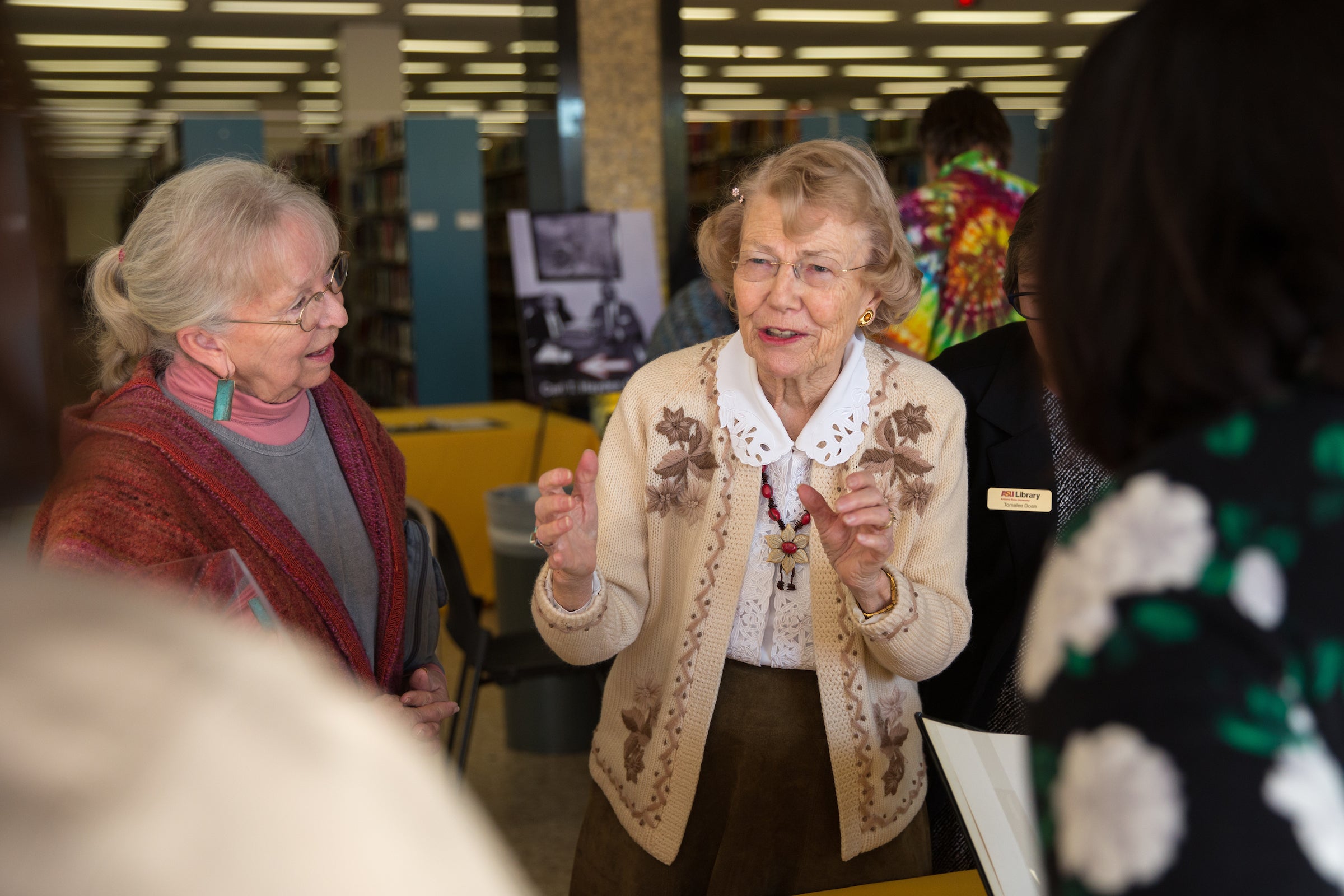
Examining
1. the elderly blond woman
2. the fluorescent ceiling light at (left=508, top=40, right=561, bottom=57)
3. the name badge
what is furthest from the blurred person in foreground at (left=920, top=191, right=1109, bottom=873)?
the fluorescent ceiling light at (left=508, top=40, right=561, bottom=57)

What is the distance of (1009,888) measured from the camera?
122 cm

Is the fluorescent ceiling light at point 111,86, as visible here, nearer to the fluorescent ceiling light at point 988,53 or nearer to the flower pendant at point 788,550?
the fluorescent ceiling light at point 988,53

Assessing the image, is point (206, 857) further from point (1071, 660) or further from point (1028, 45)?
point (1028, 45)

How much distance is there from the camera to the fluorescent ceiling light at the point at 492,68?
1305cm

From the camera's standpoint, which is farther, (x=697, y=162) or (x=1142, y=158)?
(x=697, y=162)

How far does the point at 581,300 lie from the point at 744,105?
41.9 ft

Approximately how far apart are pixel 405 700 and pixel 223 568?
784 mm

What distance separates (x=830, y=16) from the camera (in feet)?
35.8

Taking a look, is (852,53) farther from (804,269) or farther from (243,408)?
(243,408)

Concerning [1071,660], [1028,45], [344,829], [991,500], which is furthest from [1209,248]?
[1028,45]

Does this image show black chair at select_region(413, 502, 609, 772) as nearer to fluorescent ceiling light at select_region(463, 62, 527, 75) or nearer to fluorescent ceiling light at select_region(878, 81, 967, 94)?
fluorescent ceiling light at select_region(463, 62, 527, 75)

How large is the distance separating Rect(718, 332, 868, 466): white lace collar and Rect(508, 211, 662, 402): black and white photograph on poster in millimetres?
3040

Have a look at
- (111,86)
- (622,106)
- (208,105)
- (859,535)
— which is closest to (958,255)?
(859,535)

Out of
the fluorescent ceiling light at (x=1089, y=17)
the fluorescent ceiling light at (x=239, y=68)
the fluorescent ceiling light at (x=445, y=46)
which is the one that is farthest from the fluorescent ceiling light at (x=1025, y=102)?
the fluorescent ceiling light at (x=239, y=68)
